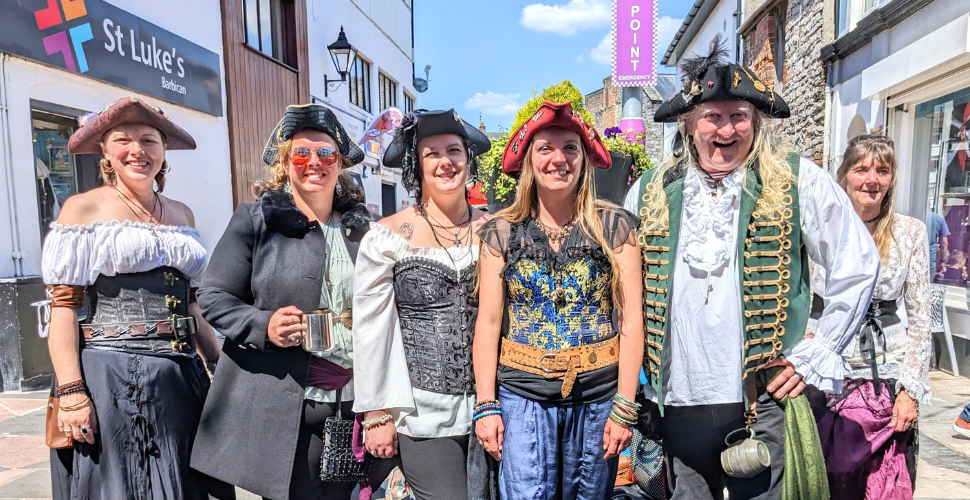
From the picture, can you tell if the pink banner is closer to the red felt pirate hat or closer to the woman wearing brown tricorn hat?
the red felt pirate hat

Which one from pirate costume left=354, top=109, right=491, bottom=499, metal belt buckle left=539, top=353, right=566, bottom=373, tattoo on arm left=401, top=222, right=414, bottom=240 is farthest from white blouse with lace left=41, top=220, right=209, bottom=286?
metal belt buckle left=539, top=353, right=566, bottom=373

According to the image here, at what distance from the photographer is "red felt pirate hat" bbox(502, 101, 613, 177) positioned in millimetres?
1868

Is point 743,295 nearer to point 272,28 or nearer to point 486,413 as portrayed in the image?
point 486,413

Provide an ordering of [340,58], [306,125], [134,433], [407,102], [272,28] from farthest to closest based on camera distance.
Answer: [407,102], [340,58], [272,28], [306,125], [134,433]

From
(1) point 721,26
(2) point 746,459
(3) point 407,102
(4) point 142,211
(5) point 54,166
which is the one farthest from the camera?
(3) point 407,102

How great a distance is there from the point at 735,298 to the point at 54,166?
6.00m

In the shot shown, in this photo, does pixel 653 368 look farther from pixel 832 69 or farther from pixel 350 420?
pixel 832 69

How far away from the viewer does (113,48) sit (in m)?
5.73

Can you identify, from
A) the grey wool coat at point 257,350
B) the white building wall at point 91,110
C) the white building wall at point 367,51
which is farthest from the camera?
the white building wall at point 367,51

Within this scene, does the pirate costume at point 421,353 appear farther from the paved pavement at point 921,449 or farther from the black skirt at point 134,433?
the paved pavement at point 921,449

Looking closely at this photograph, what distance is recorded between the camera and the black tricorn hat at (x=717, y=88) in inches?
72.7

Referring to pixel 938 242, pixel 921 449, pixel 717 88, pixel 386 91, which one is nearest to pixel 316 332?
pixel 717 88

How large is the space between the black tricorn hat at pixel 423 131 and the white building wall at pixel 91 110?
14.4ft

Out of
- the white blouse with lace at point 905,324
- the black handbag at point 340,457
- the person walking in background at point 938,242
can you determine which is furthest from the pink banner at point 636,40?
the black handbag at point 340,457
